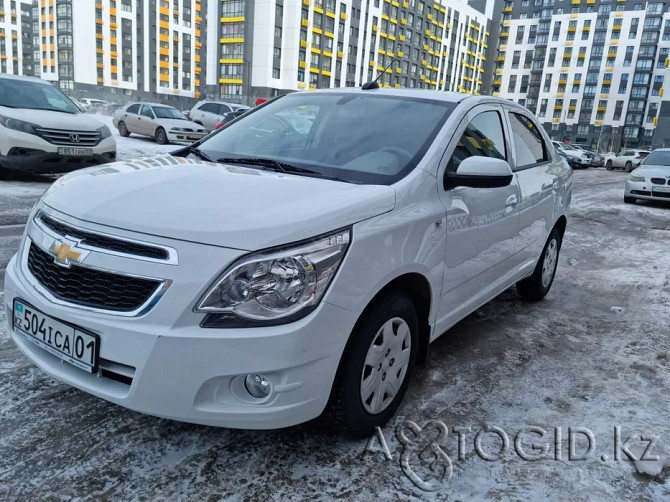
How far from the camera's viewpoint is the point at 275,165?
282cm

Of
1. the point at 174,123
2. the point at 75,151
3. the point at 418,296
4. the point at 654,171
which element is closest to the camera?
the point at 418,296

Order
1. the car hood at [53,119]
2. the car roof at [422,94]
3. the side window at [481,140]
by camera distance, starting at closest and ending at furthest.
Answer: the side window at [481,140] → the car roof at [422,94] → the car hood at [53,119]

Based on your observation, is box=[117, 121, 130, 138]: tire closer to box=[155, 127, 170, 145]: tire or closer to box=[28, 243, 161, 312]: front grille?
box=[155, 127, 170, 145]: tire

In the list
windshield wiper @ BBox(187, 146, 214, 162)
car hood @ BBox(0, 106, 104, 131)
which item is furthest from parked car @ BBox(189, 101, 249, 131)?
windshield wiper @ BBox(187, 146, 214, 162)

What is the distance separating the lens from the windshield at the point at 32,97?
8.59 m

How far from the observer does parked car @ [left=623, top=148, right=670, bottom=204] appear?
12.6m

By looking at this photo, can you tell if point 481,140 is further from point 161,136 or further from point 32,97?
point 161,136

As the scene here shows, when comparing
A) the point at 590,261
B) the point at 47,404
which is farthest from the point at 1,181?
the point at 590,261

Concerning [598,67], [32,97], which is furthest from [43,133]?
[598,67]

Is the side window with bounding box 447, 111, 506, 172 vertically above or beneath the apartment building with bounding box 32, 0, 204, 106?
beneath

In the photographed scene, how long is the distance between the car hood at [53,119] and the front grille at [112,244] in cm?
697

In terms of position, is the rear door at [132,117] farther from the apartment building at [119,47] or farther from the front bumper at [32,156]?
the apartment building at [119,47]

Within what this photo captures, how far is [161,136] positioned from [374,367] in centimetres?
1741

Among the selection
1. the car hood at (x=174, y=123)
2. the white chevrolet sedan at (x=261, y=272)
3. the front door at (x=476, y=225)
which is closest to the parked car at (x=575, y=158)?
the car hood at (x=174, y=123)
